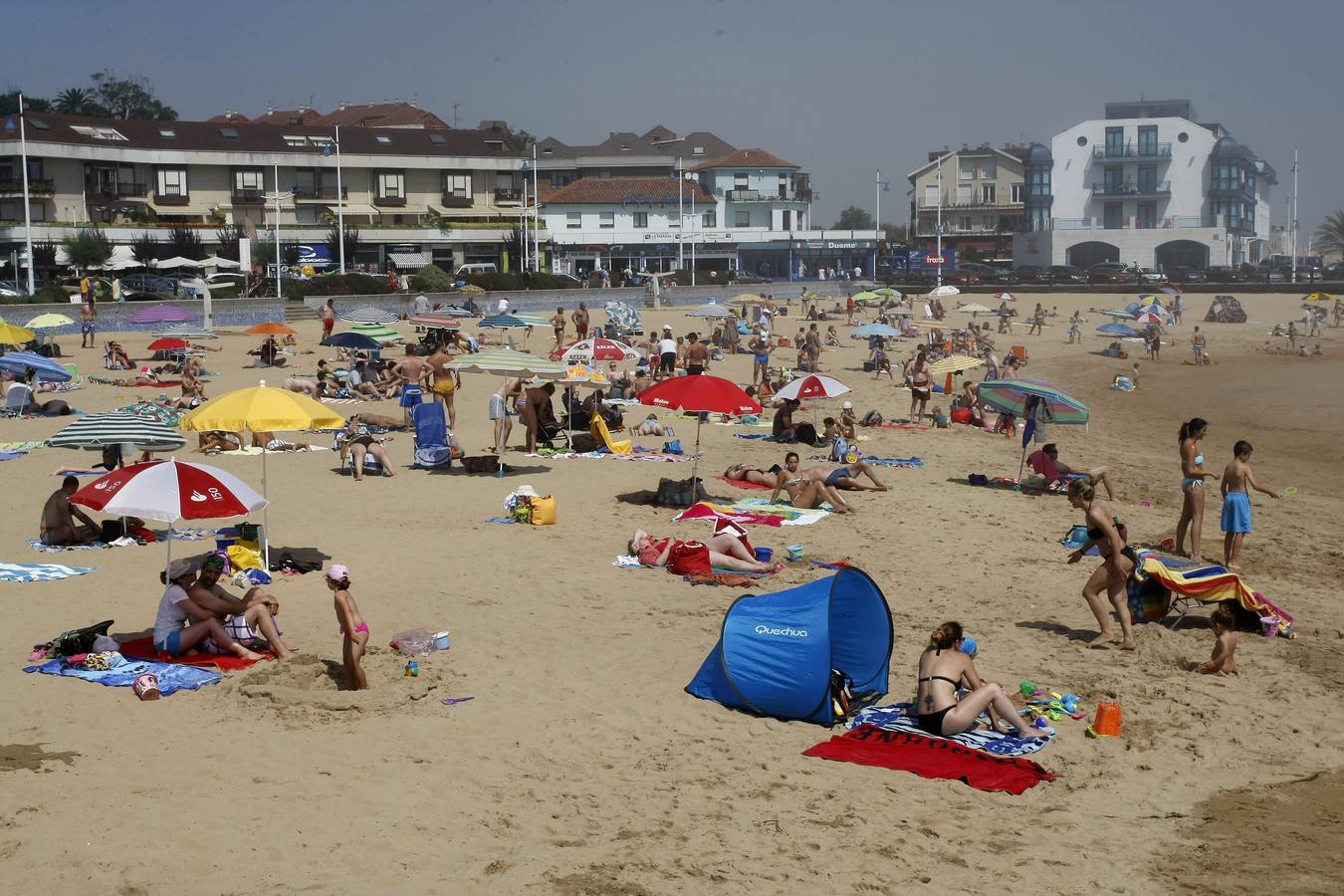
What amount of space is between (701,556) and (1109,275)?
61.3 m

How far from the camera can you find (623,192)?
246 ft

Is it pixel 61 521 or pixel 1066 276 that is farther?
pixel 1066 276

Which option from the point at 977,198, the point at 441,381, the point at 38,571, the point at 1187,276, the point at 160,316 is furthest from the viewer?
the point at 977,198

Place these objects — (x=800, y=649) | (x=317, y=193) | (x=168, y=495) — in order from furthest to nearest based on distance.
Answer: (x=317, y=193) → (x=168, y=495) → (x=800, y=649)

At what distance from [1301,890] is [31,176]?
2262 inches

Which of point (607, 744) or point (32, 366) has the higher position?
point (32, 366)

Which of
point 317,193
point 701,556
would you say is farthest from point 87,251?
point 701,556

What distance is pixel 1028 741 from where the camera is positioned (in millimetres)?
8141

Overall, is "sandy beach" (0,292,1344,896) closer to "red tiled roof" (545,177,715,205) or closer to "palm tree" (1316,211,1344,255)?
"red tiled roof" (545,177,715,205)

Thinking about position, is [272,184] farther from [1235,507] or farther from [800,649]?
[800,649]

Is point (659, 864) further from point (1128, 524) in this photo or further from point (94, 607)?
point (1128, 524)

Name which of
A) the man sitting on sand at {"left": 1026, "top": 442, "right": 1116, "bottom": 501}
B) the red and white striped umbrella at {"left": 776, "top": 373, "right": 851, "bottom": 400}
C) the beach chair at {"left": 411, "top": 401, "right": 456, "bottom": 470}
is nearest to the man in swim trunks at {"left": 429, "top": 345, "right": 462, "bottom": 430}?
the beach chair at {"left": 411, "top": 401, "right": 456, "bottom": 470}

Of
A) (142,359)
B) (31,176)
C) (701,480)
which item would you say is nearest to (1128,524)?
(701,480)

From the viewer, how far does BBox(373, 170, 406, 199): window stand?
6206 centimetres
